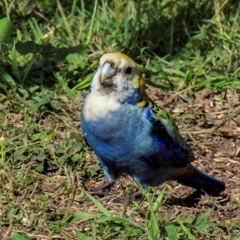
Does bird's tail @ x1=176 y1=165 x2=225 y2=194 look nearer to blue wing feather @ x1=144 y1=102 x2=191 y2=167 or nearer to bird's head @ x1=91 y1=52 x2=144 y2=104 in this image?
blue wing feather @ x1=144 y1=102 x2=191 y2=167

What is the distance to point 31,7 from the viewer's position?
6.42 meters

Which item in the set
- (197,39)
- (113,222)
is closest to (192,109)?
(197,39)

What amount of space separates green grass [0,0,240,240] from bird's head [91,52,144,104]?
48 centimetres

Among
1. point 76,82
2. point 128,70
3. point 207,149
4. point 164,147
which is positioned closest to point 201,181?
point 164,147

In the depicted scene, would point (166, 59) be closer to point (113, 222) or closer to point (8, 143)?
point (8, 143)

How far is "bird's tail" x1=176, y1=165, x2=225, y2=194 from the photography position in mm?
4633

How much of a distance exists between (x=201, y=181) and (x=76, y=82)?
1.32 metres

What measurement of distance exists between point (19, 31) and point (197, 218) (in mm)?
2509

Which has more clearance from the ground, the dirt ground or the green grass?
the green grass

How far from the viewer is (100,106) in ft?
13.4

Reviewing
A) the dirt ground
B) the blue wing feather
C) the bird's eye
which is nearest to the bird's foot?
the dirt ground

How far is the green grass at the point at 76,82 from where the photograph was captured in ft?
13.5

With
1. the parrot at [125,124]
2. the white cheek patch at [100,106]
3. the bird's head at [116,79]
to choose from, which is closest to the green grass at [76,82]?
the parrot at [125,124]

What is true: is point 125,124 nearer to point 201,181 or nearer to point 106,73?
point 106,73
